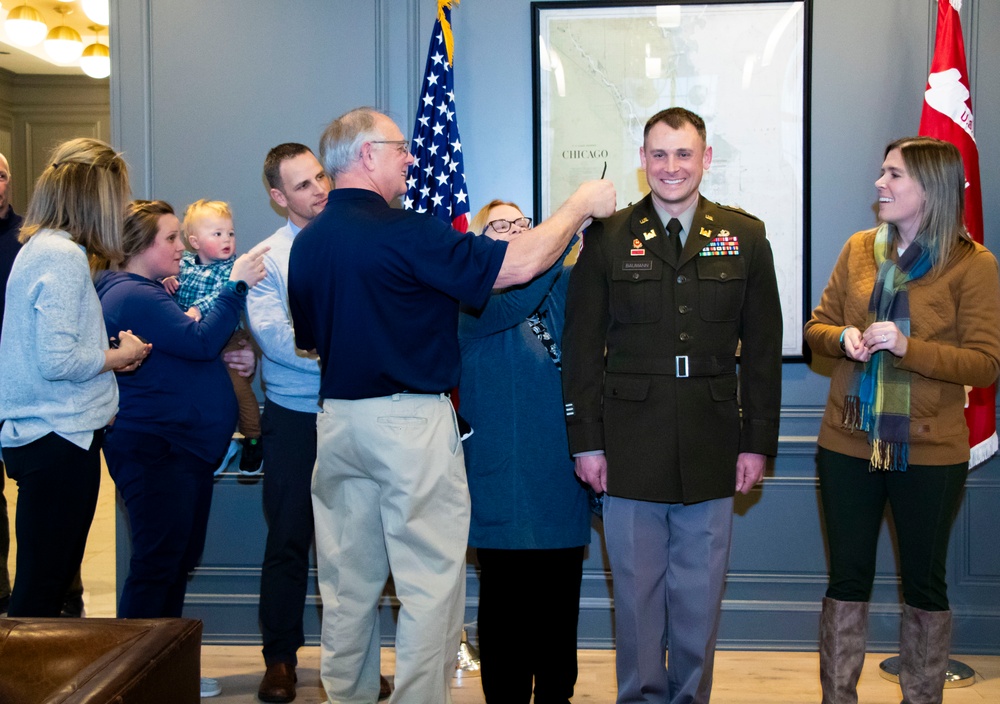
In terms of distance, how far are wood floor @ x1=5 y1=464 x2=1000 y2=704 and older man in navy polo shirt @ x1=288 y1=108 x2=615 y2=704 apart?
39.8 inches

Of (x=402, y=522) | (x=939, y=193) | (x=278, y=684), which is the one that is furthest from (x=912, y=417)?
(x=278, y=684)

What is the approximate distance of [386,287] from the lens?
2289 millimetres

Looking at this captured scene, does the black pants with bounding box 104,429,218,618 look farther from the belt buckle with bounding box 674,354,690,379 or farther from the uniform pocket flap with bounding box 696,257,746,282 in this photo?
the uniform pocket flap with bounding box 696,257,746,282

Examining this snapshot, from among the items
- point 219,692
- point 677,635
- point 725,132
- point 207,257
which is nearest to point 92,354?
point 207,257

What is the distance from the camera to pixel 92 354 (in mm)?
Result: 2627

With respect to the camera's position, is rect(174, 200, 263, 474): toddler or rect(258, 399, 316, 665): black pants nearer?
rect(258, 399, 316, 665): black pants

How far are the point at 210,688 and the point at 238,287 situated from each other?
4.44ft

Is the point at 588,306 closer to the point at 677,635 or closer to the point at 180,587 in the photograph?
the point at 677,635

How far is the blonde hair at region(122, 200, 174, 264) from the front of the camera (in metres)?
2.97

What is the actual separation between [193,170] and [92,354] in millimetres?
1363

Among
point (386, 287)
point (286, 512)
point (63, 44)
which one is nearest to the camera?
point (386, 287)

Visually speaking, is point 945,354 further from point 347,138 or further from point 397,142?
point 347,138

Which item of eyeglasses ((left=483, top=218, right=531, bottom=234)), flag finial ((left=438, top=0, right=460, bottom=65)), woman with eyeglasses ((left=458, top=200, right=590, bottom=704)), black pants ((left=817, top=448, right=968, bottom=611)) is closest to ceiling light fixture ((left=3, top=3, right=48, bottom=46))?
flag finial ((left=438, top=0, right=460, bottom=65))

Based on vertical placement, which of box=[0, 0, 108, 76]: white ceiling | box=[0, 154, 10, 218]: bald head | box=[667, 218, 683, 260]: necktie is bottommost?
box=[667, 218, 683, 260]: necktie
